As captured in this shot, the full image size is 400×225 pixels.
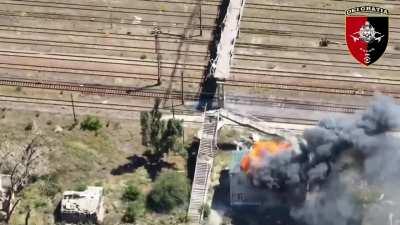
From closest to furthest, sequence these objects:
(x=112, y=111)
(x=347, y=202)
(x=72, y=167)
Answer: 1. (x=347, y=202)
2. (x=72, y=167)
3. (x=112, y=111)

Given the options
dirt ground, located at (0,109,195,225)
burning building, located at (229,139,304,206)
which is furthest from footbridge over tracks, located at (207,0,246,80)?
burning building, located at (229,139,304,206)

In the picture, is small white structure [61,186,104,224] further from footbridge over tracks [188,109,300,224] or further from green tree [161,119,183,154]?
green tree [161,119,183,154]


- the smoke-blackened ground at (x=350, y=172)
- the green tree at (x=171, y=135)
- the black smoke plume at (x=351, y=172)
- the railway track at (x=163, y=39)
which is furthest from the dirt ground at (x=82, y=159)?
the railway track at (x=163, y=39)

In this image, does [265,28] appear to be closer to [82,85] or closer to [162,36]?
[162,36]

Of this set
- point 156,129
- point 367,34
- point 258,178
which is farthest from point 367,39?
point 156,129

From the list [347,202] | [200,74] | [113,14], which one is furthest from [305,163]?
[113,14]

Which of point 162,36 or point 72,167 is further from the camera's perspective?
point 162,36

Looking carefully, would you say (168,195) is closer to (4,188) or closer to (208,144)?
(208,144)
